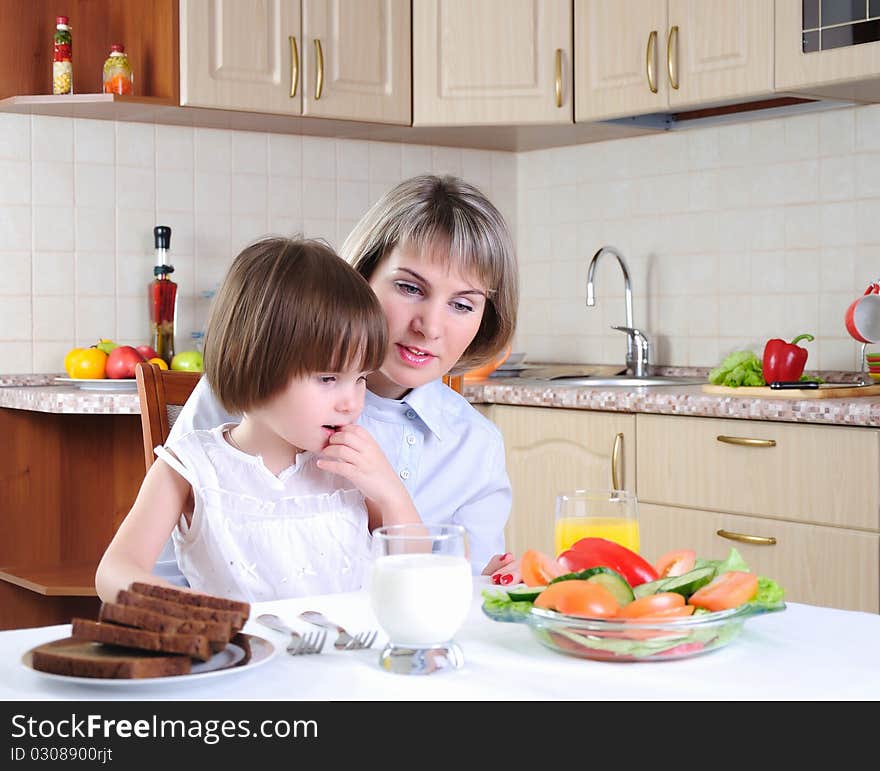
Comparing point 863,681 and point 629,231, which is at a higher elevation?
point 629,231

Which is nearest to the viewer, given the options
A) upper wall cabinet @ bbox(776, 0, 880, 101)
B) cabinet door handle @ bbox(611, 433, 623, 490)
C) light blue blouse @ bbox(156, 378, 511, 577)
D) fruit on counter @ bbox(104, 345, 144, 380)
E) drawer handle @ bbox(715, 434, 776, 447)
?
light blue blouse @ bbox(156, 378, 511, 577)

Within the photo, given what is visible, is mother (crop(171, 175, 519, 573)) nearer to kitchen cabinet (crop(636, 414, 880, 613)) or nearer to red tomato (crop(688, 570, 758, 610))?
red tomato (crop(688, 570, 758, 610))

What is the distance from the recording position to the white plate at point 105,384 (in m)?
2.85

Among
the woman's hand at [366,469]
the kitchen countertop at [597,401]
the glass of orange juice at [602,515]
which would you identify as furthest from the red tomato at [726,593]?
the kitchen countertop at [597,401]

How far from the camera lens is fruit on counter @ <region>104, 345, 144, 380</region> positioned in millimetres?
2898

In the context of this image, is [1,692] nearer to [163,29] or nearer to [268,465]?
[268,465]

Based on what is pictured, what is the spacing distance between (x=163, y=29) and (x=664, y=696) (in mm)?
2605

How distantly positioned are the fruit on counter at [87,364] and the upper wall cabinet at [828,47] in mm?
1684

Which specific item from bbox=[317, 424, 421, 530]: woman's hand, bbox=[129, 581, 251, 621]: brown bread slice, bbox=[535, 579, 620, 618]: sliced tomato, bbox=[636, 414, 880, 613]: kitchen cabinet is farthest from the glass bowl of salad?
bbox=[636, 414, 880, 613]: kitchen cabinet

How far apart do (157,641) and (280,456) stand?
0.57 m

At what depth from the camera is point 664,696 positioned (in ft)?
2.68

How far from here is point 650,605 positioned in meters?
0.89

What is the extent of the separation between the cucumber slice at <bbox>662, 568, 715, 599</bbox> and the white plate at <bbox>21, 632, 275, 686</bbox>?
0.30 m

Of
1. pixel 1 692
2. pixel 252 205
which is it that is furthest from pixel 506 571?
pixel 252 205
